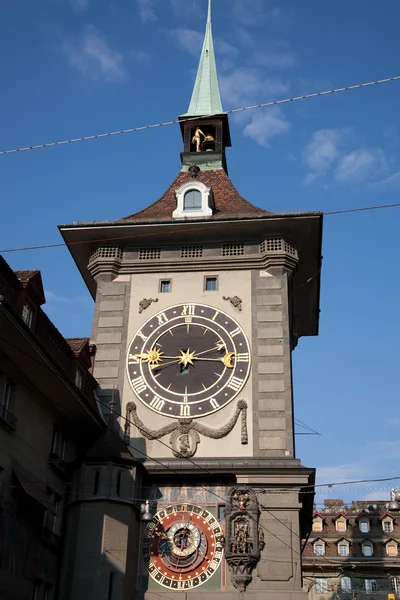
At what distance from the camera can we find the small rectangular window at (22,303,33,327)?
2378 cm

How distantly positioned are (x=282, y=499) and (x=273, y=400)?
12.2ft

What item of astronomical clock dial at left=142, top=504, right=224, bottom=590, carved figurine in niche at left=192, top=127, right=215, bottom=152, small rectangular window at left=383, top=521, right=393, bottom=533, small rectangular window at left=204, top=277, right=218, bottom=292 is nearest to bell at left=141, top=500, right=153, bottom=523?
astronomical clock dial at left=142, top=504, right=224, bottom=590

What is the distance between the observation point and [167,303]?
102 feet

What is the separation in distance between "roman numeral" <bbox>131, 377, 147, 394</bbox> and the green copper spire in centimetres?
1599

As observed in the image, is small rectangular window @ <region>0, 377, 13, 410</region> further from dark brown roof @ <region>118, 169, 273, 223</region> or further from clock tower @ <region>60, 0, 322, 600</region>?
dark brown roof @ <region>118, 169, 273, 223</region>

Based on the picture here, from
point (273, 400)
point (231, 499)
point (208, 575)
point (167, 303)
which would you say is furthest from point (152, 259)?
point (208, 575)

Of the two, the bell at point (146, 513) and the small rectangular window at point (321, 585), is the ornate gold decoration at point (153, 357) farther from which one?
the small rectangular window at point (321, 585)

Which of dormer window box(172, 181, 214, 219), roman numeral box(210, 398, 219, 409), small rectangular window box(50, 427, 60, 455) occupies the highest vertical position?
dormer window box(172, 181, 214, 219)

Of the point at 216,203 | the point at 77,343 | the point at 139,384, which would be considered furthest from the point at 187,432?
the point at 216,203

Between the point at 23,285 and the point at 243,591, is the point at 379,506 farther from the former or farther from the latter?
the point at 23,285

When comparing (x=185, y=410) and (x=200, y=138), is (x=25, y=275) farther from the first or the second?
(x=200, y=138)

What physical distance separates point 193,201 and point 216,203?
1506mm

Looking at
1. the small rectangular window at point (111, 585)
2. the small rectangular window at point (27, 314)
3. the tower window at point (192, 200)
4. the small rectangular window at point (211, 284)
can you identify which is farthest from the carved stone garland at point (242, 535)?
the tower window at point (192, 200)

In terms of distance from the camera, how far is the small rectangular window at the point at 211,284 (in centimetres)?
3117
